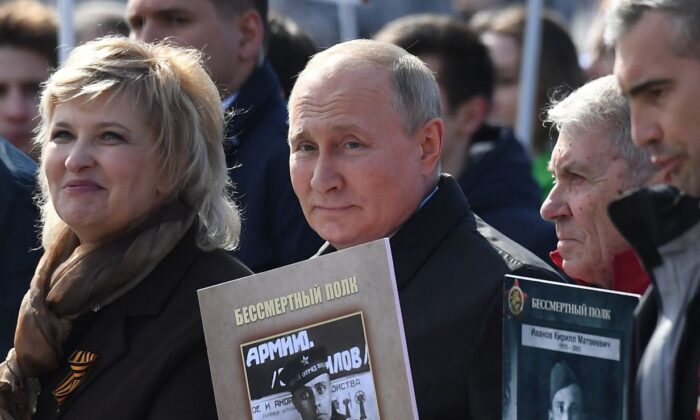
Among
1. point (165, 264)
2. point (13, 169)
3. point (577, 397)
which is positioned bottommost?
point (577, 397)

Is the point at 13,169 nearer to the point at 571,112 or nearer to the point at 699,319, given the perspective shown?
the point at 571,112

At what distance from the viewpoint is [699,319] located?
247 cm

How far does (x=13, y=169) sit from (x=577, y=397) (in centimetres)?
231

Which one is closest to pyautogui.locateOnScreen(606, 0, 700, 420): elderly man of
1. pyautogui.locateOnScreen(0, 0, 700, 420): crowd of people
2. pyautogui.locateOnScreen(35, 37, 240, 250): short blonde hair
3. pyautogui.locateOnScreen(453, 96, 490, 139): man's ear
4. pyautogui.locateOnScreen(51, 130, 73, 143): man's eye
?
pyautogui.locateOnScreen(0, 0, 700, 420): crowd of people

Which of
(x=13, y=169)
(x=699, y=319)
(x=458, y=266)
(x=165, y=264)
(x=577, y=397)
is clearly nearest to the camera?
(x=699, y=319)

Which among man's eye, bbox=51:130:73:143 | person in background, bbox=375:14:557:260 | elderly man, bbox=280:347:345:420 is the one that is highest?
person in background, bbox=375:14:557:260

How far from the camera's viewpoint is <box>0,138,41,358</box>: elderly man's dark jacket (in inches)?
159

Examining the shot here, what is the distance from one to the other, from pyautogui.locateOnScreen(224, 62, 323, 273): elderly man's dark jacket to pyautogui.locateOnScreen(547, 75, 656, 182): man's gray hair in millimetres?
1297

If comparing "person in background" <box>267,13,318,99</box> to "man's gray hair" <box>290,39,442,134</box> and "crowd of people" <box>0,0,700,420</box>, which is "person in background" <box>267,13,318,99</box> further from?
"man's gray hair" <box>290,39,442,134</box>

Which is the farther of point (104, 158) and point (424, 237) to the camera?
point (104, 158)

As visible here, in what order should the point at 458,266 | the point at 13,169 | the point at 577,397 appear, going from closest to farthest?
1. the point at 577,397
2. the point at 458,266
3. the point at 13,169

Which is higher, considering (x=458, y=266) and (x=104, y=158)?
(x=104, y=158)

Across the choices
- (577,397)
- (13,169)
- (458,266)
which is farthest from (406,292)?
(13,169)

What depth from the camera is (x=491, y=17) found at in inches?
303
